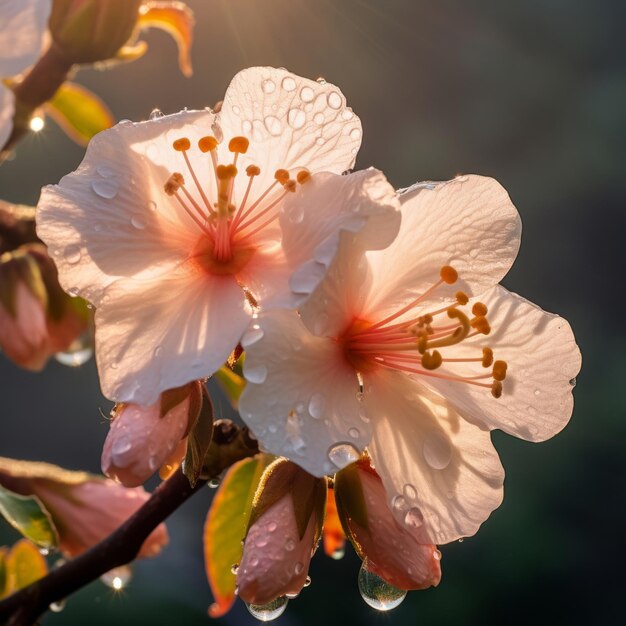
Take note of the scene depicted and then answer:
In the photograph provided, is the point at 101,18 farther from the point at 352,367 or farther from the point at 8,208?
the point at 352,367

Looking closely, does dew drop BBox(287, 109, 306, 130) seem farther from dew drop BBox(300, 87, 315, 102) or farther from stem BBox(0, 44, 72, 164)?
stem BBox(0, 44, 72, 164)

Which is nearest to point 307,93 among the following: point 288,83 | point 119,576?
point 288,83

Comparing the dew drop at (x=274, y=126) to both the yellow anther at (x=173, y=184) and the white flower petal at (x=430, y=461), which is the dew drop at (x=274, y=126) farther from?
the white flower petal at (x=430, y=461)

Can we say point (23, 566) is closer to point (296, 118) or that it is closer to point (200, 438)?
point (200, 438)

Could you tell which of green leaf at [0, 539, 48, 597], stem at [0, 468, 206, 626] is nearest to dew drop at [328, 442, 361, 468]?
stem at [0, 468, 206, 626]

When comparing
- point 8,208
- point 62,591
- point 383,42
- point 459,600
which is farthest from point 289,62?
point 62,591

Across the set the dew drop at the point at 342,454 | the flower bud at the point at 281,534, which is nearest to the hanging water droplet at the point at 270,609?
the flower bud at the point at 281,534
